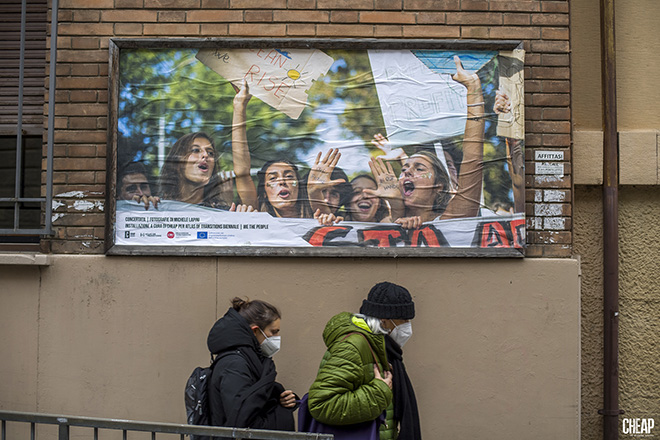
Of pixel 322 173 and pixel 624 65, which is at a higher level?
pixel 624 65

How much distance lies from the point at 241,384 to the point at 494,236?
94.3 inches

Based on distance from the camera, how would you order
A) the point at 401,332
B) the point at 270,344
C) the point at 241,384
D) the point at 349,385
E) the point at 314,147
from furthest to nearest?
the point at 314,147 → the point at 270,344 → the point at 401,332 → the point at 241,384 → the point at 349,385

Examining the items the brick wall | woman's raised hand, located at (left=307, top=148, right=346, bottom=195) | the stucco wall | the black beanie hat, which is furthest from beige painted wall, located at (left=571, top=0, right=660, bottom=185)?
the black beanie hat

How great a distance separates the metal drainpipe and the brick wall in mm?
553

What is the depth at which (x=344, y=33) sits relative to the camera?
452cm

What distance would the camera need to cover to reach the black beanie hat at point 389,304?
2.93m

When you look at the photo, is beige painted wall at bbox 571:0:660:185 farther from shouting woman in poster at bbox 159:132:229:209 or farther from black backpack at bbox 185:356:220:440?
black backpack at bbox 185:356:220:440

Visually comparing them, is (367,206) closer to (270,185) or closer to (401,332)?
(270,185)

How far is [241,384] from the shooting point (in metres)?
2.88

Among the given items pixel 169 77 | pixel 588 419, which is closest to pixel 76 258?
pixel 169 77

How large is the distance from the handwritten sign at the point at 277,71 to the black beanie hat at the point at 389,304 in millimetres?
2003

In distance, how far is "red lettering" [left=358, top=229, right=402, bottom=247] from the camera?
4453 millimetres

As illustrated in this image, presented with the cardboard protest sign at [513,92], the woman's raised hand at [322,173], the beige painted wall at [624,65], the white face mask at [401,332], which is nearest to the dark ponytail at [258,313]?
the white face mask at [401,332]
